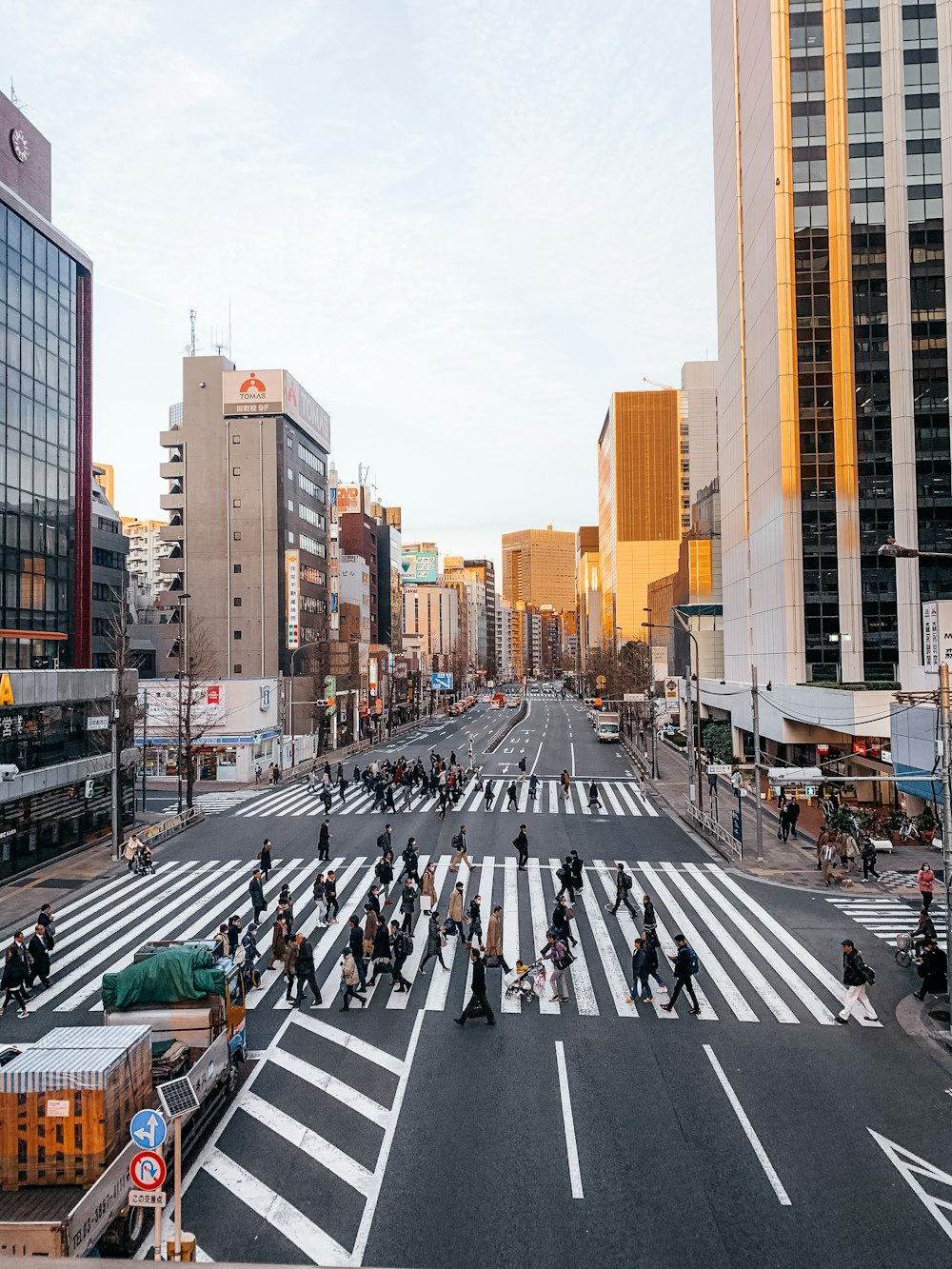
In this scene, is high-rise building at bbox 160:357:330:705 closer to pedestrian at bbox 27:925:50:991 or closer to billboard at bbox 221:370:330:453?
billboard at bbox 221:370:330:453

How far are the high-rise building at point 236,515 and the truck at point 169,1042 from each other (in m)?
52.9

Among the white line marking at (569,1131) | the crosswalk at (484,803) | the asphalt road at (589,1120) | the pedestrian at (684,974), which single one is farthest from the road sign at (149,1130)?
the crosswalk at (484,803)

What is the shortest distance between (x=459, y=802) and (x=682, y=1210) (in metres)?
31.9

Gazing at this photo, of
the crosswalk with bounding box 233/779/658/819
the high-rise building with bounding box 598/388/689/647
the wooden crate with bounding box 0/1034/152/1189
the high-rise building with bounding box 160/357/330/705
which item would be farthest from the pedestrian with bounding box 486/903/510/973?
the high-rise building with bounding box 598/388/689/647

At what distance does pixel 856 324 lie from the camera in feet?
148

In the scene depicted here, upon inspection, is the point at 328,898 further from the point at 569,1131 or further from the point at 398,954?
the point at 569,1131

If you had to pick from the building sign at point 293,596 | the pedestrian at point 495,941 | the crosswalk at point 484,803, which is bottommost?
the crosswalk at point 484,803

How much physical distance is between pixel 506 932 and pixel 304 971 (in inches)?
249

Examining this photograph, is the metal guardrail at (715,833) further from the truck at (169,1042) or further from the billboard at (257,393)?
the billboard at (257,393)

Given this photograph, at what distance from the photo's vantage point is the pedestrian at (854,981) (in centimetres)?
1476

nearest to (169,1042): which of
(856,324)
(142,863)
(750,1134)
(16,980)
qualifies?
(16,980)

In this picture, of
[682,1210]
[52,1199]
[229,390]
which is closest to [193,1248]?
[52,1199]

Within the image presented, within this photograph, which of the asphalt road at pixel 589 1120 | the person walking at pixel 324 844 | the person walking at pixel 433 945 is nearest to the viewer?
the asphalt road at pixel 589 1120

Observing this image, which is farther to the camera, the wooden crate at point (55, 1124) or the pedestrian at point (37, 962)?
the pedestrian at point (37, 962)
